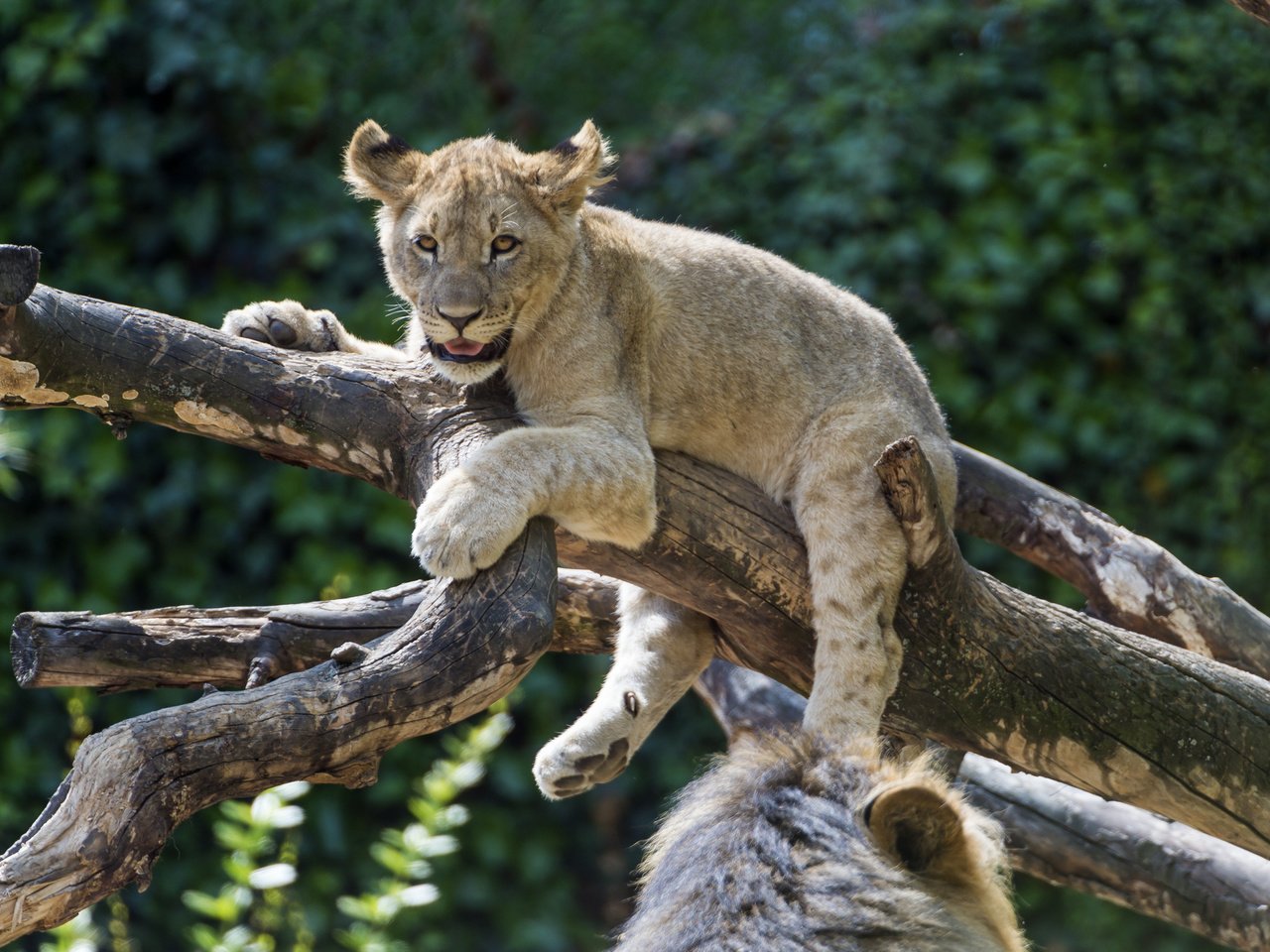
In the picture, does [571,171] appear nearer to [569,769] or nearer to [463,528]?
[463,528]

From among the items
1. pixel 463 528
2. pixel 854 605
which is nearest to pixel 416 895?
pixel 463 528

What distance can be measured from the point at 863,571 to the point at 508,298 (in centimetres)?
120

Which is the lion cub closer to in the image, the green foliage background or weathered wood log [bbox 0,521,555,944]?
weathered wood log [bbox 0,521,555,944]

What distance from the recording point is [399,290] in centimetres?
404

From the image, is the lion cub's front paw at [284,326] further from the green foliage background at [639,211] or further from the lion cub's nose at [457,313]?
the green foliage background at [639,211]

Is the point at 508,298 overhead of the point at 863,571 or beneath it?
overhead

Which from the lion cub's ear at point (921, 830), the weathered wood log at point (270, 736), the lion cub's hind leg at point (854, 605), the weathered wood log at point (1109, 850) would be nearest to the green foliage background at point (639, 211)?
the weathered wood log at point (1109, 850)

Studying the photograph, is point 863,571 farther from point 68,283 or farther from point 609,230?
point 68,283

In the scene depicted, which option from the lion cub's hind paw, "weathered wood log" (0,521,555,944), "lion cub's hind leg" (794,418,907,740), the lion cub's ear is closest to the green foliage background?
the lion cub's hind paw

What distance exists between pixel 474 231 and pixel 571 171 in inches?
14.1

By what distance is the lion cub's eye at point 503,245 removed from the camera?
388 centimetres

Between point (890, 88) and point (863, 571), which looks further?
point (890, 88)

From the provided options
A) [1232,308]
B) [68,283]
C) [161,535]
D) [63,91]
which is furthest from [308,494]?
[1232,308]

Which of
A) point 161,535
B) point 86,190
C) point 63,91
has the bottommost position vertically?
point 161,535
